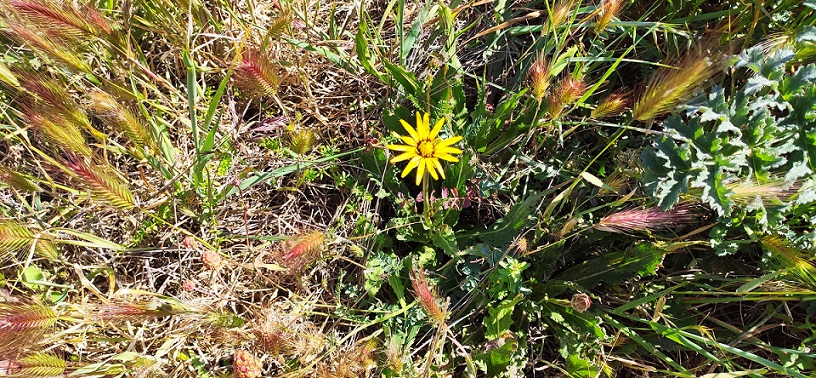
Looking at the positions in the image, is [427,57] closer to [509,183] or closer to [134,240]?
[509,183]

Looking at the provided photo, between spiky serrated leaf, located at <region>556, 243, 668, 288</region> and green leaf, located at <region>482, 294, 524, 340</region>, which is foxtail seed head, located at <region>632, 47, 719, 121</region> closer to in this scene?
spiky serrated leaf, located at <region>556, 243, 668, 288</region>

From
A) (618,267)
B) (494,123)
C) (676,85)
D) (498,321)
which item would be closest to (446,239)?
(498,321)

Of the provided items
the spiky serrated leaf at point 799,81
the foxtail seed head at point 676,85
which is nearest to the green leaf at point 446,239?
the foxtail seed head at point 676,85

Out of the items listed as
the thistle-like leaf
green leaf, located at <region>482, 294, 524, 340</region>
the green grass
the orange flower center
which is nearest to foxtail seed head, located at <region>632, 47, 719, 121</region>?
the green grass

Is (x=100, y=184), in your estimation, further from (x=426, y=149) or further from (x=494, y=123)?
(x=494, y=123)

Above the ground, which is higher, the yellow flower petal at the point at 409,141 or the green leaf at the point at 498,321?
the yellow flower petal at the point at 409,141

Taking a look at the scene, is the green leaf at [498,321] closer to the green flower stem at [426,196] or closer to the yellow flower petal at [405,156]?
the green flower stem at [426,196]

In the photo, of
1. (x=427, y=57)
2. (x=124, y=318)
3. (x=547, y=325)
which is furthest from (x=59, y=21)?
(x=547, y=325)
